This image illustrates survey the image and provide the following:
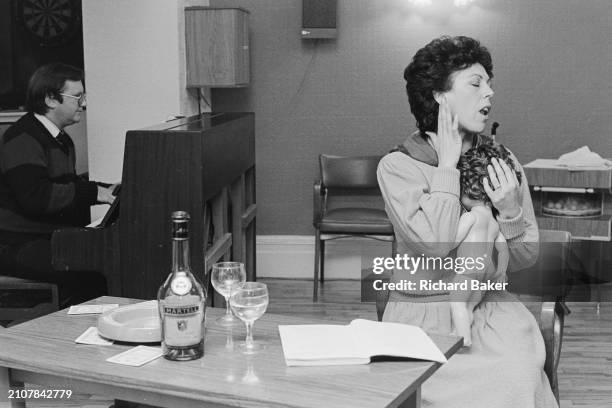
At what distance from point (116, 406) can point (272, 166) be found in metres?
3.64

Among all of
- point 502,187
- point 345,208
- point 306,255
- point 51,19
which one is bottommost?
point 306,255

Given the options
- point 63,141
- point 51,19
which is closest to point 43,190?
point 63,141

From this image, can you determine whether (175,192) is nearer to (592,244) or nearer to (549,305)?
(549,305)

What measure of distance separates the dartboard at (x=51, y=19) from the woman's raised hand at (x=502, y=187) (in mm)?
5268

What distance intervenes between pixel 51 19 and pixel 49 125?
3082 millimetres

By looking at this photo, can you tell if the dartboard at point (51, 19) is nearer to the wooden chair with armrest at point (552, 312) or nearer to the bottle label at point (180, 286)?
the wooden chair with armrest at point (552, 312)

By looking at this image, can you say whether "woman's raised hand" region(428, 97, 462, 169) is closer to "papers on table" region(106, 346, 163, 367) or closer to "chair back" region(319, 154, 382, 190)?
"papers on table" region(106, 346, 163, 367)

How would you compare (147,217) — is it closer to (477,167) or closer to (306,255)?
(477,167)

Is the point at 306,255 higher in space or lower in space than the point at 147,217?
lower

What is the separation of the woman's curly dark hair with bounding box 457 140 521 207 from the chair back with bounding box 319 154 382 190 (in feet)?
9.84

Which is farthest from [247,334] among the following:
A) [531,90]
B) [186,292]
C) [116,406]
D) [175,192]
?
[531,90]

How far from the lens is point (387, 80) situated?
5.62 meters

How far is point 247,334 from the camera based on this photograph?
5.86 ft

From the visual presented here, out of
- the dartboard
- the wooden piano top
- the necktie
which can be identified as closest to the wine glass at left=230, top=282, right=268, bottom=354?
the wooden piano top
